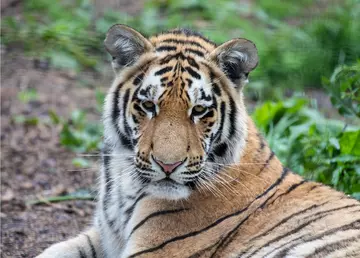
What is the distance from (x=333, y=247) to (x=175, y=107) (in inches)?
39.7

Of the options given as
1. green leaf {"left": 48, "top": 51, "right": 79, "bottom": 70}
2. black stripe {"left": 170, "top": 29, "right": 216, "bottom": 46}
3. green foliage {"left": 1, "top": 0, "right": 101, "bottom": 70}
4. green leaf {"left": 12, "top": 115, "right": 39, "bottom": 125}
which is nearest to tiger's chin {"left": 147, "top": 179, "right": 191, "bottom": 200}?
black stripe {"left": 170, "top": 29, "right": 216, "bottom": 46}

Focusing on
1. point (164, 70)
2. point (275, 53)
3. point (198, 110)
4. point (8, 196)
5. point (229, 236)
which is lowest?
point (229, 236)

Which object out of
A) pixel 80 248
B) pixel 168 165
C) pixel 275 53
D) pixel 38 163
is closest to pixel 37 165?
pixel 38 163

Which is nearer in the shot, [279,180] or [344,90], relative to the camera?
[279,180]

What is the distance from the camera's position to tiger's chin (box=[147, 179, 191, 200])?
372 cm

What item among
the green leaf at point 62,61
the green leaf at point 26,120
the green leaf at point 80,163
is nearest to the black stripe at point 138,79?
the green leaf at point 80,163

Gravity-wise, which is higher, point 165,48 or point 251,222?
point 165,48

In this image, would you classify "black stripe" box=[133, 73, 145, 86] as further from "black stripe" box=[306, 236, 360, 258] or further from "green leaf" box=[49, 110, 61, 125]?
"green leaf" box=[49, 110, 61, 125]

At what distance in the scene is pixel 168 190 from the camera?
374 cm

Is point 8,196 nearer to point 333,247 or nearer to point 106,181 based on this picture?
point 106,181

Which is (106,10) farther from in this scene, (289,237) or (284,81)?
(289,237)

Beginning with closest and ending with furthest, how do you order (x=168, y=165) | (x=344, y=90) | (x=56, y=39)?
(x=168, y=165), (x=344, y=90), (x=56, y=39)

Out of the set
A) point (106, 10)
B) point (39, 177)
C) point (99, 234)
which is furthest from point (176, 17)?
point (99, 234)

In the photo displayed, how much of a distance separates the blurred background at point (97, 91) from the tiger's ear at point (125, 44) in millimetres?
567
